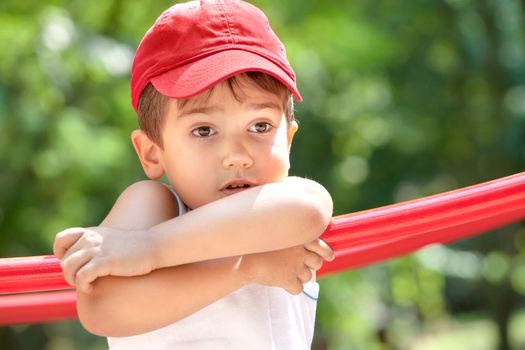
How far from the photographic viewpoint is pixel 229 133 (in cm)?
164

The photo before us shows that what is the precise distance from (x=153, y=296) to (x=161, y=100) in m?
0.35

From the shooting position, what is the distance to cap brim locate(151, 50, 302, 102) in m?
1.60

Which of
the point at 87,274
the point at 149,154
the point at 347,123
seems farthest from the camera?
the point at 347,123

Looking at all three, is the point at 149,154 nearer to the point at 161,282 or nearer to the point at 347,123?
the point at 161,282

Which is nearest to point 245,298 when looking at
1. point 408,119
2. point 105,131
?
point 105,131

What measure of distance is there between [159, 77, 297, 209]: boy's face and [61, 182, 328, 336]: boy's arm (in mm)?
82

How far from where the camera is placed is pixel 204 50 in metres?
1.65

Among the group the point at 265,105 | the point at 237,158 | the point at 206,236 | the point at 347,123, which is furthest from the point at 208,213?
the point at 347,123

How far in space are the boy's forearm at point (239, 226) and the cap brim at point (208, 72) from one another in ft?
0.64

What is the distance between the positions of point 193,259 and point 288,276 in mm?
175

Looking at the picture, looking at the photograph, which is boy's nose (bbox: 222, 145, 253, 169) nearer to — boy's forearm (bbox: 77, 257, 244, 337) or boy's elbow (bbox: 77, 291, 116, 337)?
boy's forearm (bbox: 77, 257, 244, 337)

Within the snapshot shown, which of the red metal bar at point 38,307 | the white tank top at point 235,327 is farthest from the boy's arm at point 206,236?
the red metal bar at point 38,307

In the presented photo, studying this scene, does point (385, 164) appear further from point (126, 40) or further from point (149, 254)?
point (149, 254)

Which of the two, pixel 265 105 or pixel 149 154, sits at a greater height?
pixel 265 105
